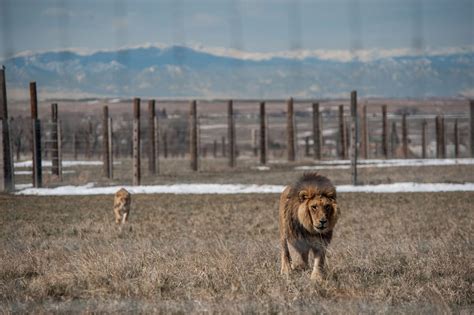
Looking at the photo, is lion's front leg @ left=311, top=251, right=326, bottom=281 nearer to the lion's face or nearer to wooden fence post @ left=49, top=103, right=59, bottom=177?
the lion's face

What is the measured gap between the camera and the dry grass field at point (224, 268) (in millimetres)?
8273

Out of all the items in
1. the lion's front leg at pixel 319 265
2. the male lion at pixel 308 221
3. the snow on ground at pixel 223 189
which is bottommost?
the snow on ground at pixel 223 189

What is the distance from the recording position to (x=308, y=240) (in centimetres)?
984

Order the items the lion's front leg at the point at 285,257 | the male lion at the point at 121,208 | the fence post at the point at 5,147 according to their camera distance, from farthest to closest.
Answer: the fence post at the point at 5,147, the male lion at the point at 121,208, the lion's front leg at the point at 285,257

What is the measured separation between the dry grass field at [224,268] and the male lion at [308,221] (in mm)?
276

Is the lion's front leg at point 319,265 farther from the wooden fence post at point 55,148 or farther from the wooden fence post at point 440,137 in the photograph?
the wooden fence post at point 440,137

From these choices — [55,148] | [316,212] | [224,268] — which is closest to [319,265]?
[316,212]

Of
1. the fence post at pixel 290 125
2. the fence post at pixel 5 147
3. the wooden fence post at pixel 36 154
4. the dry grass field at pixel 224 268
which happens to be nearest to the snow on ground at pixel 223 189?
the fence post at pixel 5 147

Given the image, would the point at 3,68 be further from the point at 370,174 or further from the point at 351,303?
the point at 351,303

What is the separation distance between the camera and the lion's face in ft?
31.1

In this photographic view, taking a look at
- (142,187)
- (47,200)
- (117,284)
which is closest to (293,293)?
(117,284)

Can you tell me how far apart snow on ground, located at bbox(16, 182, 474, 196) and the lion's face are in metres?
17.0

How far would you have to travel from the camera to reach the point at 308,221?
379 inches

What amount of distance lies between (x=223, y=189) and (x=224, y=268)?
61.5 ft
